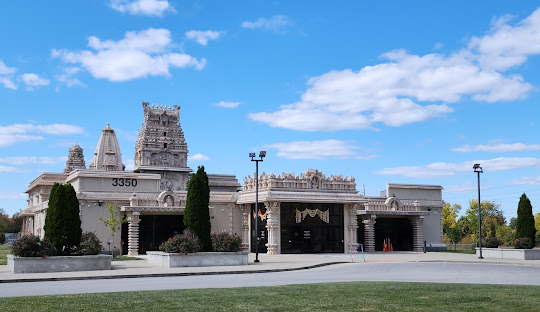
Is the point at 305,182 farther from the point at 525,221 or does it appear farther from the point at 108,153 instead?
the point at 108,153

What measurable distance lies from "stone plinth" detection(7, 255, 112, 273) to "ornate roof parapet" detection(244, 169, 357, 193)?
71.1ft

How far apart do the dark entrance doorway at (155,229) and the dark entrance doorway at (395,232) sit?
2039 centimetres

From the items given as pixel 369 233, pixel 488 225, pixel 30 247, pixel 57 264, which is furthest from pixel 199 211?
pixel 488 225

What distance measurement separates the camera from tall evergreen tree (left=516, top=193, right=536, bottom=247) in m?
43.2

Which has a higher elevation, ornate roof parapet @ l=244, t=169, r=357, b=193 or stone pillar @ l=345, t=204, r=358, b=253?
ornate roof parapet @ l=244, t=169, r=357, b=193

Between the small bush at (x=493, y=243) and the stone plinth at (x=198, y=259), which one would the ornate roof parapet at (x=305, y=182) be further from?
the stone plinth at (x=198, y=259)

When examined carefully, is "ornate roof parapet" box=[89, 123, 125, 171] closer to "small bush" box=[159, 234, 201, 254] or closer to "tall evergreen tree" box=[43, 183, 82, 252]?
"small bush" box=[159, 234, 201, 254]

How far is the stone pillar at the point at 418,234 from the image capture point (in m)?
58.4

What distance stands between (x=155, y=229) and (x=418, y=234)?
26.1 m

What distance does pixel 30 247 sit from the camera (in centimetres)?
2867

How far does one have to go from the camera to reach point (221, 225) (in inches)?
2146

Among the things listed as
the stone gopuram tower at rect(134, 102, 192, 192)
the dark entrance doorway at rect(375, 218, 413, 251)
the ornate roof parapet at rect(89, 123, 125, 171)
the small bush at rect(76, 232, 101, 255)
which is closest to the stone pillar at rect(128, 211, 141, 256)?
the small bush at rect(76, 232, 101, 255)

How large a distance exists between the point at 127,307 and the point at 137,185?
40307mm

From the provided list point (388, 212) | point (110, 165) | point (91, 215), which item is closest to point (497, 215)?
point (388, 212)
